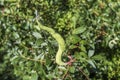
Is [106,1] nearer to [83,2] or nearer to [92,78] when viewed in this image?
[83,2]

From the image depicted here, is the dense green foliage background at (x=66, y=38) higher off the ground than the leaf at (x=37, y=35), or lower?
lower

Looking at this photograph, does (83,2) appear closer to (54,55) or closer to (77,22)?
(77,22)

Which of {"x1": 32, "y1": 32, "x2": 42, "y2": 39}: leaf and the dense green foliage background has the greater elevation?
{"x1": 32, "y1": 32, "x2": 42, "y2": 39}: leaf

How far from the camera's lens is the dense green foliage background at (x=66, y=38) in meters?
2.07

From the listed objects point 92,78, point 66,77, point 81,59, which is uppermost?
point 81,59

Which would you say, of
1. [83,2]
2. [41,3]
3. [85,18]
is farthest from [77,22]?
[41,3]

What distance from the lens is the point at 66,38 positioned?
2.17m

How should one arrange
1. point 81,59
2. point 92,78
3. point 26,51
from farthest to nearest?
point 92,78
point 26,51
point 81,59

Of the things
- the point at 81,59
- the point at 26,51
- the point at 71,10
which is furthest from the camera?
the point at 71,10

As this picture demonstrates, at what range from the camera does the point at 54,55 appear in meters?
2.05

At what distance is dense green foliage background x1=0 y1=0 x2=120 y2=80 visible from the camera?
207cm

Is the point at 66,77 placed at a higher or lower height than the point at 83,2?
lower

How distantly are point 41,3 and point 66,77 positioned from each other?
877 mm

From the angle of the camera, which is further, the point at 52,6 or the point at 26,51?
the point at 52,6
